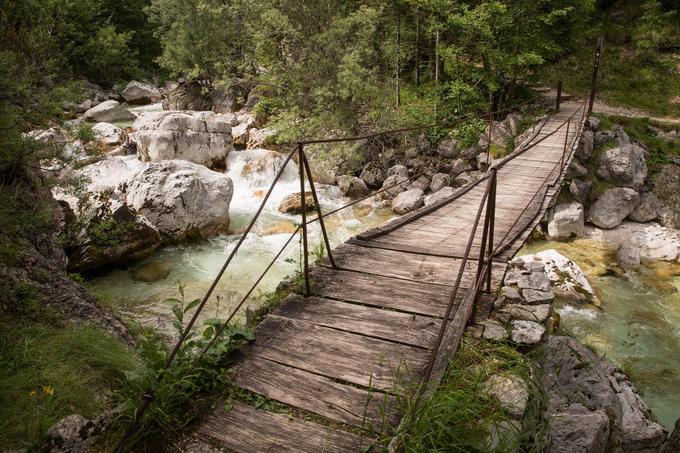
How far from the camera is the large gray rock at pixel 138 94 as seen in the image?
24188 millimetres

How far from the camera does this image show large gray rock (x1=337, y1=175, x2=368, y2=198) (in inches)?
487

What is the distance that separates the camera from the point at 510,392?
8.64ft

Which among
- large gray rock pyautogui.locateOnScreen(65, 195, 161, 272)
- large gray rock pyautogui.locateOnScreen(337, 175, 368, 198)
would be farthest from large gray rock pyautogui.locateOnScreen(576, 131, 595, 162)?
large gray rock pyautogui.locateOnScreen(65, 195, 161, 272)

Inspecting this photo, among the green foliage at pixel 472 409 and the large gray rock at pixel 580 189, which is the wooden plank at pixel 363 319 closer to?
the green foliage at pixel 472 409

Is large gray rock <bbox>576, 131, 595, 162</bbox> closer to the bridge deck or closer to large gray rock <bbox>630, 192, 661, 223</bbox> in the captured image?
large gray rock <bbox>630, 192, 661, 223</bbox>

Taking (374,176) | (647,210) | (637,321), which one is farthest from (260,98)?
(637,321)

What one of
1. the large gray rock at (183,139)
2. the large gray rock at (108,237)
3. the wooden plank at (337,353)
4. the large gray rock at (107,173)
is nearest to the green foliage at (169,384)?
the wooden plank at (337,353)

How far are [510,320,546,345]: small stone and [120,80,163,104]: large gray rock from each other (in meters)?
25.8

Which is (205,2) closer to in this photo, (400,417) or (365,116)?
(365,116)

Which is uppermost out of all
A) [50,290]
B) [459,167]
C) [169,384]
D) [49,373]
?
[169,384]

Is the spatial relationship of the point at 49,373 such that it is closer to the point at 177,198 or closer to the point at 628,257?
the point at 177,198

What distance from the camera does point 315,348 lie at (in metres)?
3.08

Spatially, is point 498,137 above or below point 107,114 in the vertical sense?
below

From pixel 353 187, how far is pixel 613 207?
6.60 meters
